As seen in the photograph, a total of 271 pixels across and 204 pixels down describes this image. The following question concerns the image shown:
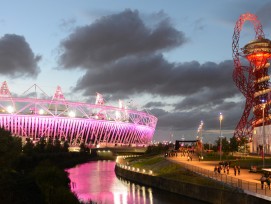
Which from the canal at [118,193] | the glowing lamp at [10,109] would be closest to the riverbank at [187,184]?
the canal at [118,193]

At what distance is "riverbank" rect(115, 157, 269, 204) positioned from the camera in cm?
3394

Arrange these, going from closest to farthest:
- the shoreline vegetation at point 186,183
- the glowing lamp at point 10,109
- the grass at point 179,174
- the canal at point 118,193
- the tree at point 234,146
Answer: the shoreline vegetation at point 186,183
the grass at point 179,174
the canal at point 118,193
the tree at point 234,146
the glowing lamp at point 10,109

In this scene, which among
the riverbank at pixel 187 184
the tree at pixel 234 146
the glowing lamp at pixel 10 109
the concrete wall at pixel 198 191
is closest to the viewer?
the concrete wall at pixel 198 191

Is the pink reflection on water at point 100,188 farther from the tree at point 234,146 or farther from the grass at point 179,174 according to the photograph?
the tree at point 234,146

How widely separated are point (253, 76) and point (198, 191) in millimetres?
68192

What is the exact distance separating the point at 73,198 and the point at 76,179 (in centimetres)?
3460

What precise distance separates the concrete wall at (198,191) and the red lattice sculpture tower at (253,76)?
49.1 m

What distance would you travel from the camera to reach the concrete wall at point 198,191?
32750mm

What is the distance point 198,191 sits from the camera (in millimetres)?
41438

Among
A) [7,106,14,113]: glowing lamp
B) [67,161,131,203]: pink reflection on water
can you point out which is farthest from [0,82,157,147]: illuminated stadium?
[67,161,131,203]: pink reflection on water

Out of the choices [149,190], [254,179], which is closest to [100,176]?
[149,190]

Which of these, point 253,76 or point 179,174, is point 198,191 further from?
point 253,76

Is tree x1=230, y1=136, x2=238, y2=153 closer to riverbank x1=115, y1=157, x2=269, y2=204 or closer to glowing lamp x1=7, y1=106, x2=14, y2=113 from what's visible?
riverbank x1=115, y1=157, x2=269, y2=204

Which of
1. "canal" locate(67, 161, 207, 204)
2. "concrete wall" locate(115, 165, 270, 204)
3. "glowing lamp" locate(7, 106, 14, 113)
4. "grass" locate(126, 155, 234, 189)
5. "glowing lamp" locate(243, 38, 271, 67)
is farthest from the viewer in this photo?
"glowing lamp" locate(7, 106, 14, 113)
